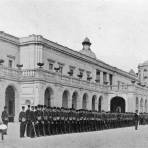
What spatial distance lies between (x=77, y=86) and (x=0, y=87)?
9442 mm

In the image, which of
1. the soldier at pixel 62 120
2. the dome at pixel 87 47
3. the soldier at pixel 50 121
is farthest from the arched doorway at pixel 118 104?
the soldier at pixel 50 121

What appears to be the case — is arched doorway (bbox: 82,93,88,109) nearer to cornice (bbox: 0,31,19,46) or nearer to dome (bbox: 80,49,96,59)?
cornice (bbox: 0,31,19,46)

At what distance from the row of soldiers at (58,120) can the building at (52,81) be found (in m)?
5.90

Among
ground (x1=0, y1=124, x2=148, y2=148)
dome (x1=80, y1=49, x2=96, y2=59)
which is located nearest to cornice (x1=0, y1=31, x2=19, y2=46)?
ground (x1=0, y1=124, x2=148, y2=148)

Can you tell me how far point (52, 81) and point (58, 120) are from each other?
10.7m

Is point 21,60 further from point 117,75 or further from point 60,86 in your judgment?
point 117,75

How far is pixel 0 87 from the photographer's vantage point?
24891 mm

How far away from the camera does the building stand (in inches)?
1049

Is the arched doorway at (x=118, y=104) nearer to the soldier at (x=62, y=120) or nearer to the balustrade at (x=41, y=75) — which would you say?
the balustrade at (x=41, y=75)

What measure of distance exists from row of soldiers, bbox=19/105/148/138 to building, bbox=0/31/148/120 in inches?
232

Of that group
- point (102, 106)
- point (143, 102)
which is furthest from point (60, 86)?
point (143, 102)

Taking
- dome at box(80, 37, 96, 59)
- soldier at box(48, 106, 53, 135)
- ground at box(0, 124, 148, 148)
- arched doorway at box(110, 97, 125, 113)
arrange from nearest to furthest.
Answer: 1. ground at box(0, 124, 148, 148)
2. soldier at box(48, 106, 53, 135)
3. arched doorway at box(110, 97, 125, 113)
4. dome at box(80, 37, 96, 59)

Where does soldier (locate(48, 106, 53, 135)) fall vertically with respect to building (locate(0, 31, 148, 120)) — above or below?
below

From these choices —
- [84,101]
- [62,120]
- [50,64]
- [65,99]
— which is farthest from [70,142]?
[50,64]
